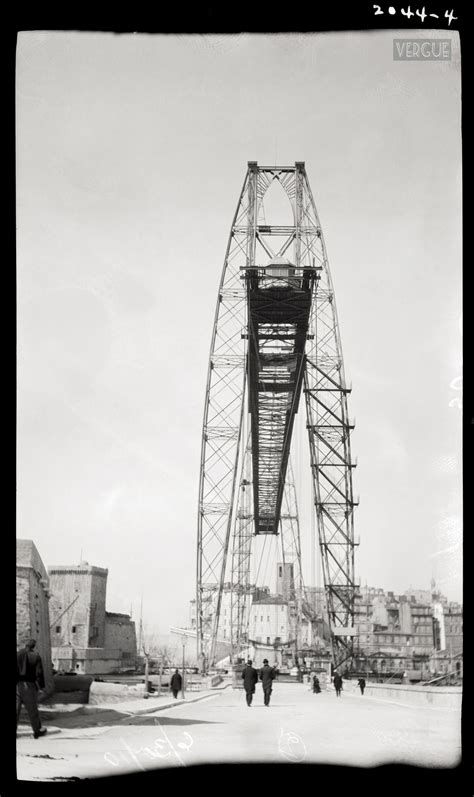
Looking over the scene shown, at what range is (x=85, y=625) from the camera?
6070mm

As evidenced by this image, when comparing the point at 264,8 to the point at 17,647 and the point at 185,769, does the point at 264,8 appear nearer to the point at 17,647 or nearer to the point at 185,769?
the point at 17,647

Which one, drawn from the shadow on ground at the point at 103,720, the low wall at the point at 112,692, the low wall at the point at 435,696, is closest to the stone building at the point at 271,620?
→ the low wall at the point at 112,692

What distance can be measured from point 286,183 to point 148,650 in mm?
4584

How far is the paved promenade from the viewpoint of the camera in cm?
480

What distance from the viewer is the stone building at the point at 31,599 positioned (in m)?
5.26

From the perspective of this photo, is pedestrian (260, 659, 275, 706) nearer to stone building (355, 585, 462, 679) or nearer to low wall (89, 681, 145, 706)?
low wall (89, 681, 145, 706)

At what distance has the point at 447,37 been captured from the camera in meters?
5.13

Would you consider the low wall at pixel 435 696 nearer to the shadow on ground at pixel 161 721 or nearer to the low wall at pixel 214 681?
the shadow on ground at pixel 161 721

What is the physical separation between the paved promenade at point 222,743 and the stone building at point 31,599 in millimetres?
576

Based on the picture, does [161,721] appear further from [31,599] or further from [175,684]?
[175,684]

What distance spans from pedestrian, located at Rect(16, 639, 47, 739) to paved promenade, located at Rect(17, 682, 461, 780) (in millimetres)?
109

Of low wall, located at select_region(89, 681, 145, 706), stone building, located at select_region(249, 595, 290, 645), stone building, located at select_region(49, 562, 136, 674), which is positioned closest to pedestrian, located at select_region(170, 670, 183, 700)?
low wall, located at select_region(89, 681, 145, 706)
